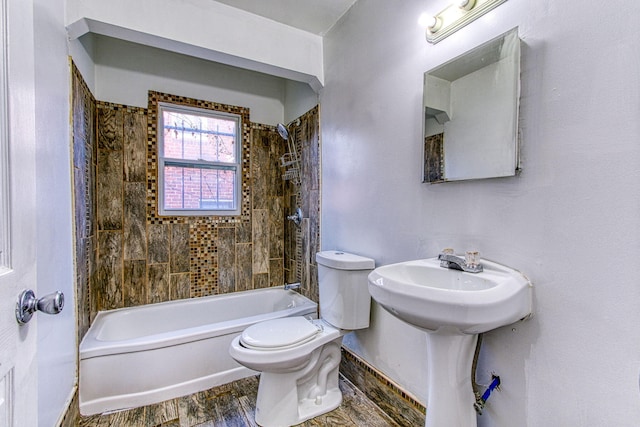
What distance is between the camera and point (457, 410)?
3.69ft

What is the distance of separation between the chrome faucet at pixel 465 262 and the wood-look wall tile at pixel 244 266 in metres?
2.03

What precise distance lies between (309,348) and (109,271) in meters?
1.77

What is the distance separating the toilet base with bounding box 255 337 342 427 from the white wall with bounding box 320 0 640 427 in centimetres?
48

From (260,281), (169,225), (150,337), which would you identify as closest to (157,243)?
(169,225)

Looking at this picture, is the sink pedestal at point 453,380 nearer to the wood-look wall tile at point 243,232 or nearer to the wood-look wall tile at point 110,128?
the wood-look wall tile at point 243,232

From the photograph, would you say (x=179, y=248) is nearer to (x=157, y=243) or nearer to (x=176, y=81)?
(x=157, y=243)

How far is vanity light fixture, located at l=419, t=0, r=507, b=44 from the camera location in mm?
1184

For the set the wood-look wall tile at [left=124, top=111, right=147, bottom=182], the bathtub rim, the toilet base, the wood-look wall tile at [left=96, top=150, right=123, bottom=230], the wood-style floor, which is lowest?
the wood-style floor

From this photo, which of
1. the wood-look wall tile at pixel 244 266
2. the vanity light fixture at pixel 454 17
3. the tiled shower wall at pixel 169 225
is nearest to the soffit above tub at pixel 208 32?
the tiled shower wall at pixel 169 225

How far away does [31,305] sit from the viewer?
600 millimetres

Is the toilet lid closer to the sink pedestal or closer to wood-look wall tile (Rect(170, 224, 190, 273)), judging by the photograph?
the sink pedestal

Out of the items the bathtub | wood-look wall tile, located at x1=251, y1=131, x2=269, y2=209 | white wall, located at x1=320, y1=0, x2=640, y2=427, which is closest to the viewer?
white wall, located at x1=320, y1=0, x2=640, y2=427

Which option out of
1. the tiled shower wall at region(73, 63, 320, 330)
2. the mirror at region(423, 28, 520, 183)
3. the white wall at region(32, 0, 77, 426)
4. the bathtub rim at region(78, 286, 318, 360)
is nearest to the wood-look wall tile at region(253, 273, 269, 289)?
the tiled shower wall at region(73, 63, 320, 330)

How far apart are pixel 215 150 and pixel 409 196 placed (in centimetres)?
196
